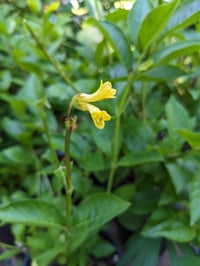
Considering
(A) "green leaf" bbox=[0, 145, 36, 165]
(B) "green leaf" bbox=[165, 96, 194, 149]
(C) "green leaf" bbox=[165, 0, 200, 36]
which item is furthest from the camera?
(A) "green leaf" bbox=[0, 145, 36, 165]

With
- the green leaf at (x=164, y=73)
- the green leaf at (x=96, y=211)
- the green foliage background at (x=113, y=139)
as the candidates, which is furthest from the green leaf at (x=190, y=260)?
the green leaf at (x=164, y=73)

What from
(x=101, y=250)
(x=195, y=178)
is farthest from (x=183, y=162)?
(x=101, y=250)

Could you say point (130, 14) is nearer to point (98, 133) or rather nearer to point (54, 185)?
point (98, 133)

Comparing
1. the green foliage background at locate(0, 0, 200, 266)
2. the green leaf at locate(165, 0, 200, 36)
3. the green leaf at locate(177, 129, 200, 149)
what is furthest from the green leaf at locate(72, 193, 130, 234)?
the green leaf at locate(165, 0, 200, 36)

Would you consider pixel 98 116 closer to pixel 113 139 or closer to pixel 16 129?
pixel 113 139

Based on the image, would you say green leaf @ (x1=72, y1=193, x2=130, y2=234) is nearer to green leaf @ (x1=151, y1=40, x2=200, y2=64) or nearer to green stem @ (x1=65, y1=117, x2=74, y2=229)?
green stem @ (x1=65, y1=117, x2=74, y2=229)

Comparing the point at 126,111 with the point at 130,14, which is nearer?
the point at 130,14
